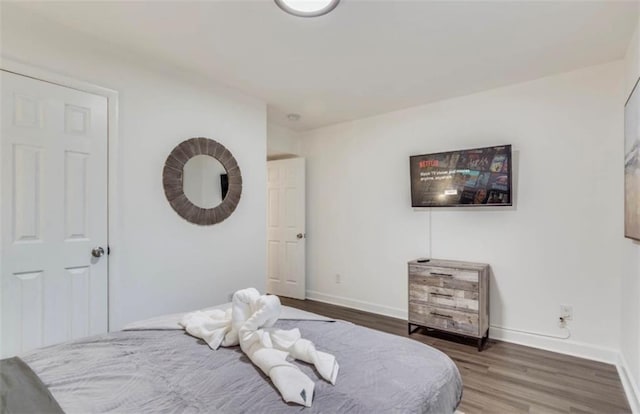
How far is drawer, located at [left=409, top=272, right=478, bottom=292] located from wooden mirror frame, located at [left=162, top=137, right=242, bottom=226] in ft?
6.44

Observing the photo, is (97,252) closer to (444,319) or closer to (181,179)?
(181,179)

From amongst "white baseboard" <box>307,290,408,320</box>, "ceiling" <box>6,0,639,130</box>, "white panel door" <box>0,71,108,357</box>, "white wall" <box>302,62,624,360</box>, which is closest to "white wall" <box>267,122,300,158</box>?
"white wall" <box>302,62,624,360</box>

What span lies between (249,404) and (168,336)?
2.51ft

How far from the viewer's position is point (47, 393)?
1065mm

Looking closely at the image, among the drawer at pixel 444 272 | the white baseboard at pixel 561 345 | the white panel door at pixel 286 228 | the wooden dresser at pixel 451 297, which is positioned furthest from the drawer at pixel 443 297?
the white panel door at pixel 286 228

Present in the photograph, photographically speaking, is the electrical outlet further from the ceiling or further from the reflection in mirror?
the reflection in mirror

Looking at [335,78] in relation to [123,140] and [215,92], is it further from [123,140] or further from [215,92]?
[123,140]

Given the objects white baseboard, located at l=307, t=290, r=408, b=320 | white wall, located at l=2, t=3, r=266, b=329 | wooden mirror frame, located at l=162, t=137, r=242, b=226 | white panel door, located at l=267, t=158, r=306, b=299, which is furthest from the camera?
white panel door, located at l=267, t=158, r=306, b=299

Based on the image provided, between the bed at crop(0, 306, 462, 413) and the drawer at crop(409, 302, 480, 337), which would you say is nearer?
the bed at crop(0, 306, 462, 413)

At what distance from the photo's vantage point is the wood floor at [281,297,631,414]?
2.07 m

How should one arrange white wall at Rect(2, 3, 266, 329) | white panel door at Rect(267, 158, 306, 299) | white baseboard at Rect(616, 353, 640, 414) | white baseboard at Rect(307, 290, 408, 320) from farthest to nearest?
1. white panel door at Rect(267, 158, 306, 299)
2. white baseboard at Rect(307, 290, 408, 320)
3. white wall at Rect(2, 3, 266, 329)
4. white baseboard at Rect(616, 353, 640, 414)

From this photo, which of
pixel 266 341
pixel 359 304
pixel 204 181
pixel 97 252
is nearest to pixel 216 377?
pixel 266 341

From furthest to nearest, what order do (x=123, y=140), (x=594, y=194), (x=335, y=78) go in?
(x=335, y=78), (x=594, y=194), (x=123, y=140)

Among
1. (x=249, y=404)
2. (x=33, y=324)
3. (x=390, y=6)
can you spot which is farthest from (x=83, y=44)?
(x=249, y=404)
